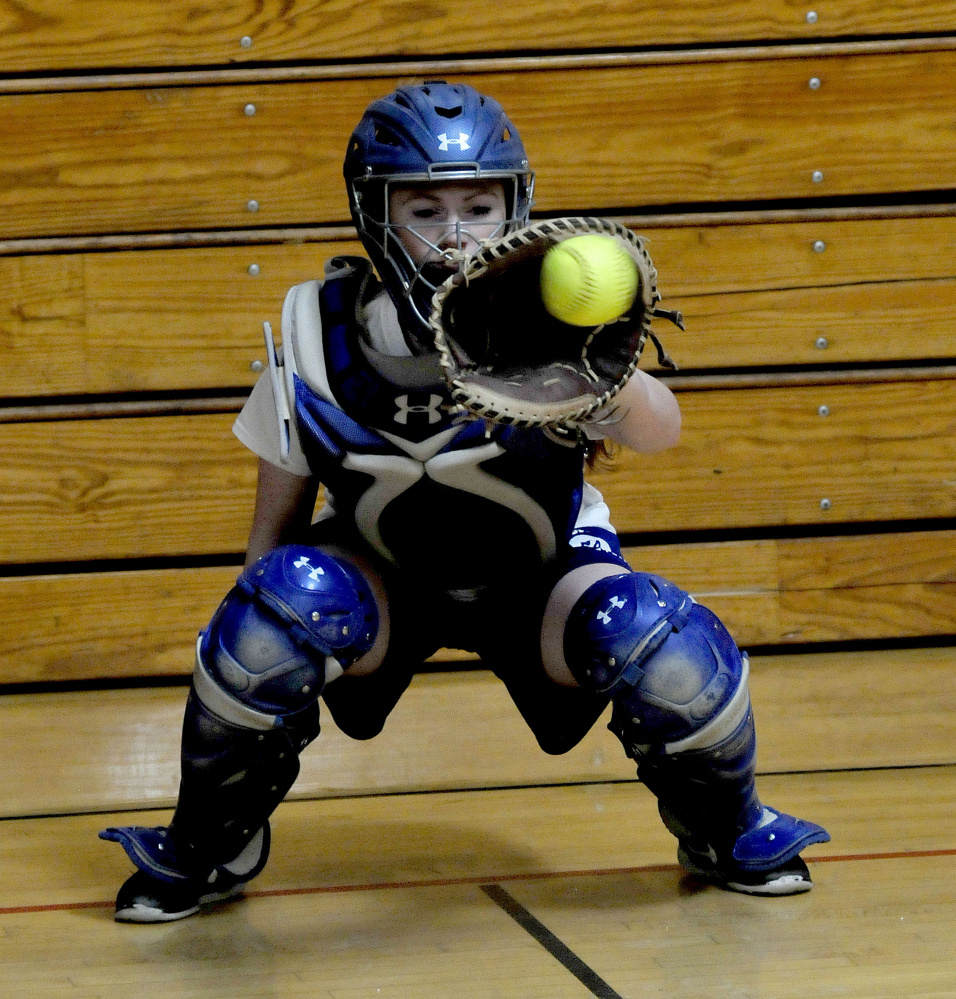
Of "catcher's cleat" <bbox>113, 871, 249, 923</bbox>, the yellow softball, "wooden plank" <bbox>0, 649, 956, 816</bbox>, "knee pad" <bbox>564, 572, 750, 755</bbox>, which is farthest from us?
"wooden plank" <bbox>0, 649, 956, 816</bbox>

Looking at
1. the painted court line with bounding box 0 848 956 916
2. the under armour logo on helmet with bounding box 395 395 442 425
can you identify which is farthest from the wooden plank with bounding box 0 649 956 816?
the under armour logo on helmet with bounding box 395 395 442 425

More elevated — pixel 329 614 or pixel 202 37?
pixel 202 37

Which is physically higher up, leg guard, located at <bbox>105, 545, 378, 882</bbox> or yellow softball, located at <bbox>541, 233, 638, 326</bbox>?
yellow softball, located at <bbox>541, 233, 638, 326</bbox>

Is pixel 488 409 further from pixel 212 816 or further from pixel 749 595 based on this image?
pixel 749 595

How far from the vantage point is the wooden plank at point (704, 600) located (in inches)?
125

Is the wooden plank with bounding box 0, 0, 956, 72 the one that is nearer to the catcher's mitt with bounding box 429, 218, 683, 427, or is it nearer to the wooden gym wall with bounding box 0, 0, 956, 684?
the wooden gym wall with bounding box 0, 0, 956, 684

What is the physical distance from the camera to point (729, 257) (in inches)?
126

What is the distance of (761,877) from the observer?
1.80 metres

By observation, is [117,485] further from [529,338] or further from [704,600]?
[529,338]

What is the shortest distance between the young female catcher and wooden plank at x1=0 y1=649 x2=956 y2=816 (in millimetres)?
568

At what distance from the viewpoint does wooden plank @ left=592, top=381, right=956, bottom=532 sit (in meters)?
3.23

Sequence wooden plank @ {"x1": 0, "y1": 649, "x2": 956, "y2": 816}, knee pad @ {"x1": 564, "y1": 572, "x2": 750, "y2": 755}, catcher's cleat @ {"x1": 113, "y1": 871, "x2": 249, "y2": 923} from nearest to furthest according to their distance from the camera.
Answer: knee pad @ {"x1": 564, "y1": 572, "x2": 750, "y2": 755} < catcher's cleat @ {"x1": 113, "y1": 871, "x2": 249, "y2": 923} < wooden plank @ {"x1": 0, "y1": 649, "x2": 956, "y2": 816}

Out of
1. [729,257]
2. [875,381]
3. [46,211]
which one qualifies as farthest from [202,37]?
[875,381]

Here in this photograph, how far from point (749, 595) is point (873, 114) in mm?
1188
